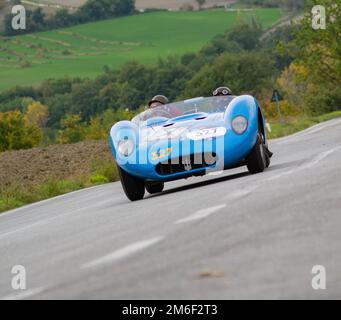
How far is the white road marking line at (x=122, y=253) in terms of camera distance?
259 inches

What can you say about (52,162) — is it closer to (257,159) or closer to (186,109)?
(186,109)

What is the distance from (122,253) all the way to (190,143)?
6672mm

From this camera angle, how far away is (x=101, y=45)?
162000mm

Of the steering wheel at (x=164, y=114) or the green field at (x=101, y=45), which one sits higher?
the steering wheel at (x=164, y=114)

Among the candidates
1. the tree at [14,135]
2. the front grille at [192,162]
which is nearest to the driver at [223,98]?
the front grille at [192,162]

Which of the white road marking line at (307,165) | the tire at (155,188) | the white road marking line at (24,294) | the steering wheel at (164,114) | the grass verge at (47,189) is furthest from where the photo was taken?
the grass verge at (47,189)

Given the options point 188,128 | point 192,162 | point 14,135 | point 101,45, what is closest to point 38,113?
point 101,45

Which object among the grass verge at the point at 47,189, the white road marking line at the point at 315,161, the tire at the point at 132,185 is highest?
the white road marking line at the point at 315,161

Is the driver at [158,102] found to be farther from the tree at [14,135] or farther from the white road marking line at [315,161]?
the tree at [14,135]

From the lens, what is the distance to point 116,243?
7.77m
